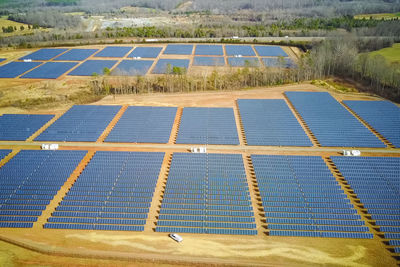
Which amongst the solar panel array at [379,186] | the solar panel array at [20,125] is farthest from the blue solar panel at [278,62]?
the solar panel array at [20,125]

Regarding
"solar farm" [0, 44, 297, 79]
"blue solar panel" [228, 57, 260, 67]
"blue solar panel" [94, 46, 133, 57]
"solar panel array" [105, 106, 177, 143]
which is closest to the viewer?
"solar panel array" [105, 106, 177, 143]

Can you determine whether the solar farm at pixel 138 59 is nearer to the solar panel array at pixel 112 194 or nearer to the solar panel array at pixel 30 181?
the solar panel array at pixel 30 181

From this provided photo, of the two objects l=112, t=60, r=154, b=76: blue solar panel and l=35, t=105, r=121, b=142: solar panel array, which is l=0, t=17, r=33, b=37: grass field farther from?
l=35, t=105, r=121, b=142: solar panel array

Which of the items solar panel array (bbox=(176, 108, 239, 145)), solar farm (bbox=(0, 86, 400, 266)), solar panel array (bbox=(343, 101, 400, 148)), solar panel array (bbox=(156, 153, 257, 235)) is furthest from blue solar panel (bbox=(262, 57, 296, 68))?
solar panel array (bbox=(156, 153, 257, 235))

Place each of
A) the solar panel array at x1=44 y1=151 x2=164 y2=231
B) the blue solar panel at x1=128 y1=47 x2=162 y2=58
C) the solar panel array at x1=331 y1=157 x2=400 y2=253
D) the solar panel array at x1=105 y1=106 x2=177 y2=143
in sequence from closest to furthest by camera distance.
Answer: the solar panel array at x1=331 y1=157 x2=400 y2=253 → the solar panel array at x1=44 y1=151 x2=164 y2=231 → the solar panel array at x1=105 y1=106 x2=177 y2=143 → the blue solar panel at x1=128 y1=47 x2=162 y2=58

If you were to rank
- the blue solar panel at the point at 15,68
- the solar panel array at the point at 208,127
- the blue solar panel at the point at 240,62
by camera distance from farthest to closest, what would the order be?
the blue solar panel at the point at 240,62 < the blue solar panel at the point at 15,68 < the solar panel array at the point at 208,127

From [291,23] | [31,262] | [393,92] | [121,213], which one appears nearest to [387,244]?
[121,213]

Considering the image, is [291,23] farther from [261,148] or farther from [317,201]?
[317,201]
